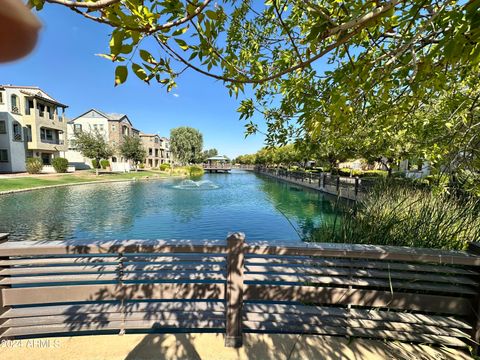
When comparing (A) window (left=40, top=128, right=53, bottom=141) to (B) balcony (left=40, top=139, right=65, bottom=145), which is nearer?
(A) window (left=40, top=128, right=53, bottom=141)

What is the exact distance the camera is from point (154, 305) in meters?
2.62

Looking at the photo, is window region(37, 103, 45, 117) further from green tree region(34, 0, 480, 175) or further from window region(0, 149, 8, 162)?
green tree region(34, 0, 480, 175)

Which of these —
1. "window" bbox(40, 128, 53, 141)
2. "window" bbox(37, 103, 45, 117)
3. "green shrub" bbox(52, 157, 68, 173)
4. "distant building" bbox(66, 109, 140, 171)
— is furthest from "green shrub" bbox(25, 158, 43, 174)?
"distant building" bbox(66, 109, 140, 171)

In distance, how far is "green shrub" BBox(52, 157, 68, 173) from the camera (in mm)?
27781

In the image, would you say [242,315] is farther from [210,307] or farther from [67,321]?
[67,321]

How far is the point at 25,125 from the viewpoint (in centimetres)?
2670

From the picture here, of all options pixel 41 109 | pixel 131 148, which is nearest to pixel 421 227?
pixel 41 109

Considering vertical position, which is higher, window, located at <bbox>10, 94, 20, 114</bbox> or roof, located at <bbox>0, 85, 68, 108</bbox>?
roof, located at <bbox>0, 85, 68, 108</bbox>

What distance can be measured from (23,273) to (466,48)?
4.45 m

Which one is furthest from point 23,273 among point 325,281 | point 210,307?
point 325,281

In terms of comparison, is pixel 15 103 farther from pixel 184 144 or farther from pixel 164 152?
pixel 164 152

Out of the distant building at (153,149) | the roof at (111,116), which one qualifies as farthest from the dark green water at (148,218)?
the distant building at (153,149)

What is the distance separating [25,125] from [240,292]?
36.5m

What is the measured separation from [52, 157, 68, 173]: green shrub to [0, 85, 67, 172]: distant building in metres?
2.45
